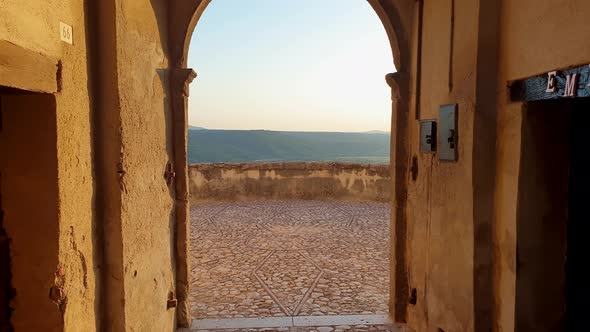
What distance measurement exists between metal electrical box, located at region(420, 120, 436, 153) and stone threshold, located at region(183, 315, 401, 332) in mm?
2097

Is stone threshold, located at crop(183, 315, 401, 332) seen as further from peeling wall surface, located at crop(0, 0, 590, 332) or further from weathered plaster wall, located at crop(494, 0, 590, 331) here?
weathered plaster wall, located at crop(494, 0, 590, 331)

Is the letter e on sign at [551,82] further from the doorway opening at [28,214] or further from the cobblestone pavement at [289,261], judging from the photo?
the cobblestone pavement at [289,261]

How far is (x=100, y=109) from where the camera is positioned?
267 cm

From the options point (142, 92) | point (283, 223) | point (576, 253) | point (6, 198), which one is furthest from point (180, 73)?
point (283, 223)

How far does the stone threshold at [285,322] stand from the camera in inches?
175

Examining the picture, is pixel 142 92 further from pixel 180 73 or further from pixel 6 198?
pixel 6 198

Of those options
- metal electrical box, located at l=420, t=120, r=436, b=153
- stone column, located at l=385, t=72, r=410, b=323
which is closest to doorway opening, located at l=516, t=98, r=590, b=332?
metal electrical box, located at l=420, t=120, r=436, b=153

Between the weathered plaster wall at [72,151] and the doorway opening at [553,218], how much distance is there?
262 cm

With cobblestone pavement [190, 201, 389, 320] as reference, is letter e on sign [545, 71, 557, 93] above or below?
above

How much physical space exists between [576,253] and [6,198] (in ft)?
10.7

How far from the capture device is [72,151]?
2.35 m

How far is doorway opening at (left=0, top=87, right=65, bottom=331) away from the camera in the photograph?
7.09 ft

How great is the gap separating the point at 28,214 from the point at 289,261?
196 inches

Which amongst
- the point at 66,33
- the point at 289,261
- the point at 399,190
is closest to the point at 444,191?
the point at 399,190
